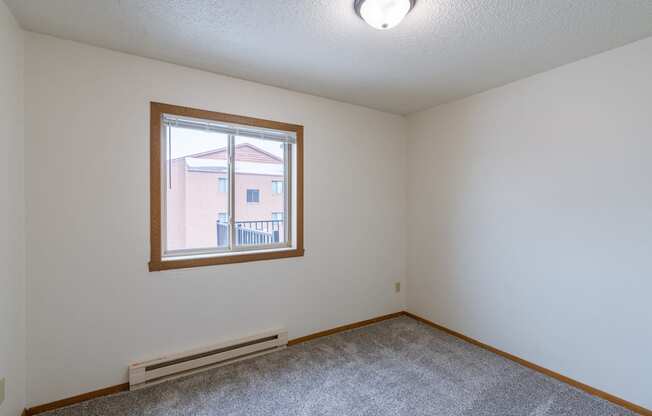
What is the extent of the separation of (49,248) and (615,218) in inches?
151

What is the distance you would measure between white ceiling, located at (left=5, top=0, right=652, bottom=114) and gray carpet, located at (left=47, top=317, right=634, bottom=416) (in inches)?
96.1

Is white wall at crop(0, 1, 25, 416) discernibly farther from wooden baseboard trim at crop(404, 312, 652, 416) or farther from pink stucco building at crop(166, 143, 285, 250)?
wooden baseboard trim at crop(404, 312, 652, 416)

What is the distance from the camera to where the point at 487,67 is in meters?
2.39

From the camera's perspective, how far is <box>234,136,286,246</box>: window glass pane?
2.74 metres

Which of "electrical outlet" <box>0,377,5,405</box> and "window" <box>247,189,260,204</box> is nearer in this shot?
"electrical outlet" <box>0,377,5,405</box>

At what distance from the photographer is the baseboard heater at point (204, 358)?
2186 mm

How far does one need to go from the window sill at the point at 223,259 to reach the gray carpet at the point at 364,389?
857 mm

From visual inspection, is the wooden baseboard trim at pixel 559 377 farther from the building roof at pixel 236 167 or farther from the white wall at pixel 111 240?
the building roof at pixel 236 167

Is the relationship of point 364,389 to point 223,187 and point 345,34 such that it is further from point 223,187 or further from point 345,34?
point 345,34

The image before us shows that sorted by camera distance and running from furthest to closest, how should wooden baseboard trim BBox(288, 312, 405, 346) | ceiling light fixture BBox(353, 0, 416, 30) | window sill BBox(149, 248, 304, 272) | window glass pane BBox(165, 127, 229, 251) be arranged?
1. wooden baseboard trim BBox(288, 312, 405, 346)
2. window glass pane BBox(165, 127, 229, 251)
3. window sill BBox(149, 248, 304, 272)
4. ceiling light fixture BBox(353, 0, 416, 30)

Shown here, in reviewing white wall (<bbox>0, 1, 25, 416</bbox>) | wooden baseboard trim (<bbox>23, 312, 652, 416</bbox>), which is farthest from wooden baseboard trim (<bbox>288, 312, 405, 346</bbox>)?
white wall (<bbox>0, 1, 25, 416</bbox>)

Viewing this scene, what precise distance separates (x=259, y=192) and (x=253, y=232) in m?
0.38

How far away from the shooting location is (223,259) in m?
2.54

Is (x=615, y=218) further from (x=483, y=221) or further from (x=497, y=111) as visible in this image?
(x=497, y=111)
